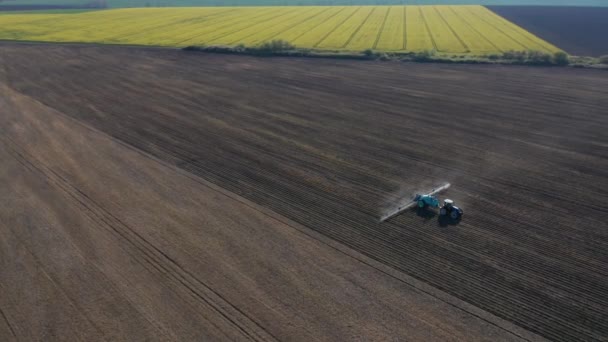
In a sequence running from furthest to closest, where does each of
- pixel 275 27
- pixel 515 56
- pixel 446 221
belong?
pixel 275 27 → pixel 515 56 → pixel 446 221

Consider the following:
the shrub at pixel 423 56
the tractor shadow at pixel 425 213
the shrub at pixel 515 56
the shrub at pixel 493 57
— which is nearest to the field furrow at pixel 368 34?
the shrub at pixel 423 56

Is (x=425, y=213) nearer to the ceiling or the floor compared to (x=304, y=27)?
nearer to the floor

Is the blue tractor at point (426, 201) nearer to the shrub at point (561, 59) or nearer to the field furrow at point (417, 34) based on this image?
the shrub at point (561, 59)

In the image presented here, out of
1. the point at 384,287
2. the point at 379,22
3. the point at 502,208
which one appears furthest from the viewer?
the point at 379,22

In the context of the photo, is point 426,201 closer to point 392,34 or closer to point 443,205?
point 443,205

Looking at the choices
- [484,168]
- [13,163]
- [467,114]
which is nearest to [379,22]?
[467,114]

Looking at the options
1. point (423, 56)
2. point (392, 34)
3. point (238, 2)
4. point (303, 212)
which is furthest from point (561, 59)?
point (238, 2)

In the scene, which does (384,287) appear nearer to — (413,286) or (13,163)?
(413,286)
